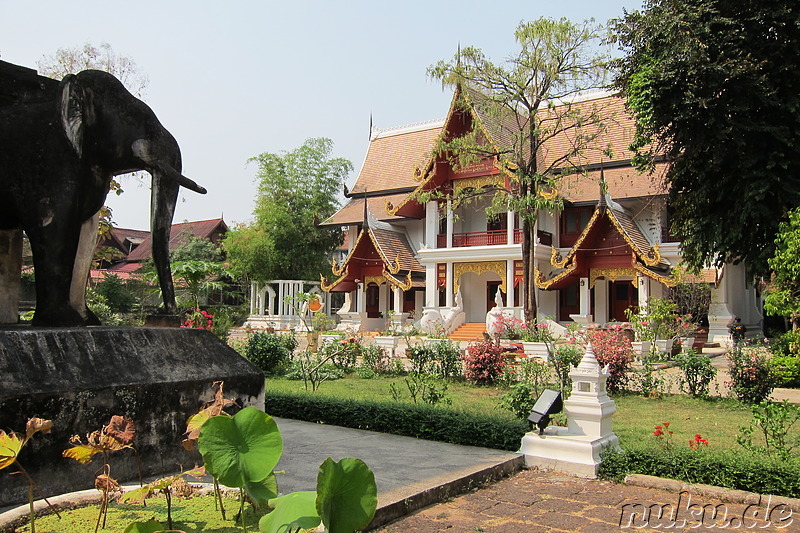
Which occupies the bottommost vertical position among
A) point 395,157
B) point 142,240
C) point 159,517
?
point 159,517

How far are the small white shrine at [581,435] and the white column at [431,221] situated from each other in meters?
18.4

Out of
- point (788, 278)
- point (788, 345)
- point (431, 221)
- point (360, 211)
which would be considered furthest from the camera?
point (360, 211)

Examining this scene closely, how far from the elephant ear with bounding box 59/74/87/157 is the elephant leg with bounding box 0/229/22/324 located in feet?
2.57

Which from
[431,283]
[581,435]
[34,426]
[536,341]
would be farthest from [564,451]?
[431,283]

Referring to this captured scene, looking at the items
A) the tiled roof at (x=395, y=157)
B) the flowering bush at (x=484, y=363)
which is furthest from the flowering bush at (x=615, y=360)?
the tiled roof at (x=395, y=157)

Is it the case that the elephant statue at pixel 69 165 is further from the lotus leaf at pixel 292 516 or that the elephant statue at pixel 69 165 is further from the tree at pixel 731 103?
the tree at pixel 731 103

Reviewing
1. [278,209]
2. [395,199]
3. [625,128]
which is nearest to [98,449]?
[625,128]

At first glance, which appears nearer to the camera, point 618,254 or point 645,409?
point 645,409

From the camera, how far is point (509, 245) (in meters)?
22.5

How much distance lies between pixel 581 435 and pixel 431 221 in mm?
18783

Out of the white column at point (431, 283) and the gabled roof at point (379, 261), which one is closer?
the white column at point (431, 283)

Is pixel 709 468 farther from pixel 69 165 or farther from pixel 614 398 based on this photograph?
pixel 614 398

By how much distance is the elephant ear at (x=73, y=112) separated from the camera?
4.20 metres

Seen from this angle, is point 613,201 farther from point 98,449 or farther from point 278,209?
point 98,449
